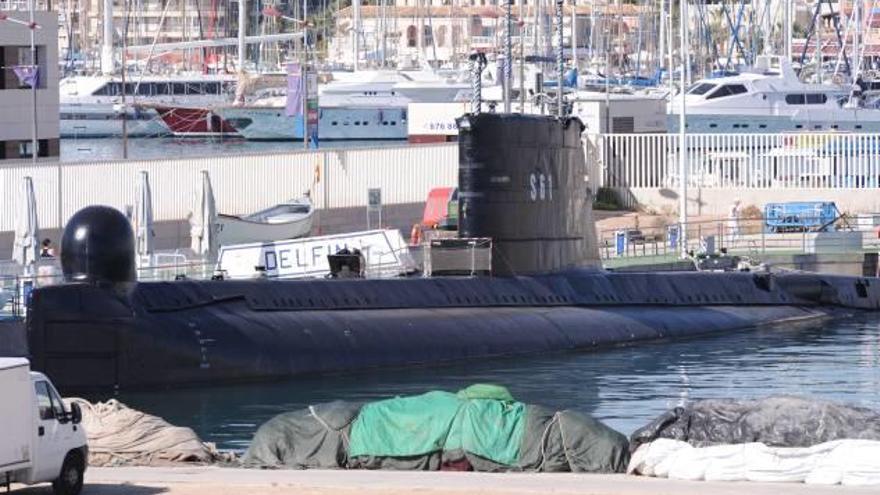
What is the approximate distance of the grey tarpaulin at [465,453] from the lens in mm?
21359

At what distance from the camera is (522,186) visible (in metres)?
35.1

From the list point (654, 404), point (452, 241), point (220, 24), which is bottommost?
point (654, 404)

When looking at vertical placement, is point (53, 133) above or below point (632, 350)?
above

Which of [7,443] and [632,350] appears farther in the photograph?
[632,350]

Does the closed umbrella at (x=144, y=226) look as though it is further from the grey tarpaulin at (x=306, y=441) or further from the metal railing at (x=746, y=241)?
the grey tarpaulin at (x=306, y=441)

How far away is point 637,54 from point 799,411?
97.2m

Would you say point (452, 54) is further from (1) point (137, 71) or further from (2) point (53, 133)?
(2) point (53, 133)

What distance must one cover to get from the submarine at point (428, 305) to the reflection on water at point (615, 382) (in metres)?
0.37

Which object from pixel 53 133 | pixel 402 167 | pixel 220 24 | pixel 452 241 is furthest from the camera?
pixel 220 24

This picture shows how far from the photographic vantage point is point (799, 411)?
2233 centimetres

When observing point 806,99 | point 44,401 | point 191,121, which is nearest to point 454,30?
point 191,121

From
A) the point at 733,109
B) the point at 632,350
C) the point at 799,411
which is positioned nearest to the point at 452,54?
the point at 733,109

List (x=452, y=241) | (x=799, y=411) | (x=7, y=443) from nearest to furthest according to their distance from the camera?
(x=7, y=443) → (x=799, y=411) → (x=452, y=241)

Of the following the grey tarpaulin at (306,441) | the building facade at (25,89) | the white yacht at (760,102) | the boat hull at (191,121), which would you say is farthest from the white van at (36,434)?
the boat hull at (191,121)
